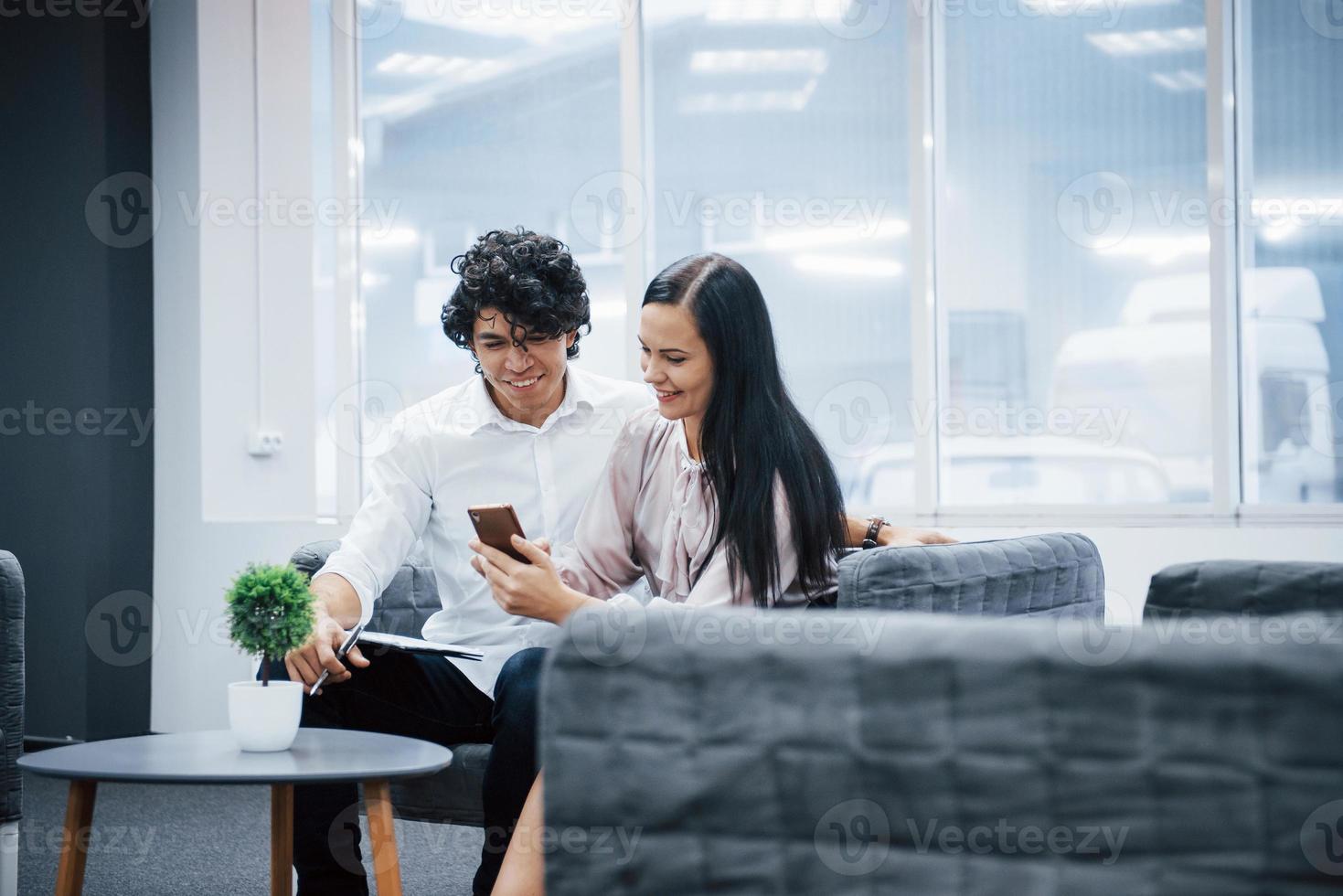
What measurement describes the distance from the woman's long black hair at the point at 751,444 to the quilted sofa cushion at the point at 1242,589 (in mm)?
550

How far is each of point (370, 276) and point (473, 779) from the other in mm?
2689

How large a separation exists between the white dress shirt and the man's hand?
0.98 ft

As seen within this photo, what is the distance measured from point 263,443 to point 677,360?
224 centimetres

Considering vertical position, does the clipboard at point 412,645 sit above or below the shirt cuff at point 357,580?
below

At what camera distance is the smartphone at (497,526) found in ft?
5.91

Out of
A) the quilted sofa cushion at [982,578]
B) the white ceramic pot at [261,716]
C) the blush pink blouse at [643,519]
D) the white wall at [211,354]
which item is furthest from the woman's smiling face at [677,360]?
the white wall at [211,354]

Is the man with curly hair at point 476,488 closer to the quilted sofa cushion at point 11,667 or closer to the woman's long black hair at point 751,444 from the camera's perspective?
the woman's long black hair at point 751,444

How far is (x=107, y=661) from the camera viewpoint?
372 cm

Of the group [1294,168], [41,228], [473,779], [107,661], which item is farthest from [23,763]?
[1294,168]

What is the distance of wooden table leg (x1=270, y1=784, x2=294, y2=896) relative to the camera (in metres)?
1.69

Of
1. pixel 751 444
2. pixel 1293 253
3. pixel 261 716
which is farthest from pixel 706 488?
pixel 1293 253

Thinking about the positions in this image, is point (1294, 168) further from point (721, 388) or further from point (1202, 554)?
point (721, 388)

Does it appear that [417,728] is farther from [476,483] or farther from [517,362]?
[517,362]

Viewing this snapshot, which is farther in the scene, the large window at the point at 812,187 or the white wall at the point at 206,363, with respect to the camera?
the large window at the point at 812,187
